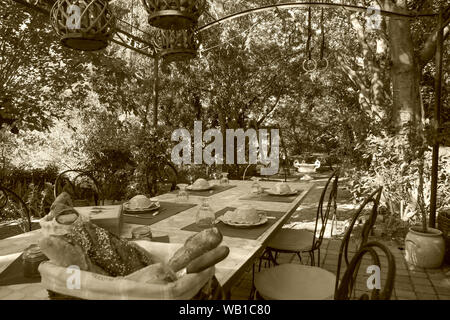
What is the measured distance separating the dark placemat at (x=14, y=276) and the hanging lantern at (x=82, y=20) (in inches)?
49.3

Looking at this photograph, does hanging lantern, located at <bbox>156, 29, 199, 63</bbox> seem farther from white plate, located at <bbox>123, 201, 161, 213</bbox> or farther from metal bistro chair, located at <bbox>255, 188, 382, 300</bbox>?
metal bistro chair, located at <bbox>255, 188, 382, 300</bbox>

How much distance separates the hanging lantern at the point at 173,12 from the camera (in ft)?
6.44

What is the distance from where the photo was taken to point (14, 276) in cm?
127

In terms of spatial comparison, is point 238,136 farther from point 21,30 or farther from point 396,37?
point 21,30

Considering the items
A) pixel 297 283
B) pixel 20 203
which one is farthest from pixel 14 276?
pixel 20 203

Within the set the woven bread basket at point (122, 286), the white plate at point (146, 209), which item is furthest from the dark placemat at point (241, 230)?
the woven bread basket at point (122, 286)

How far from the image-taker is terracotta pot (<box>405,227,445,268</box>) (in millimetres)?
3551

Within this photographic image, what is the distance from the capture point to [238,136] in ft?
34.8

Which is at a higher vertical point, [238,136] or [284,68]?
[284,68]

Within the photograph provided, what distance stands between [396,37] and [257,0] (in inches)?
166

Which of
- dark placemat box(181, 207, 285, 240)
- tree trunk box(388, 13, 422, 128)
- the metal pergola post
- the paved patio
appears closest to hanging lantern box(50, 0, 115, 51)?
dark placemat box(181, 207, 285, 240)

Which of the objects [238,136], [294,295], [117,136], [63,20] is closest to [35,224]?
→ [117,136]

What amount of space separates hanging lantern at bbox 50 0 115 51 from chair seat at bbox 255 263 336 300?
1732 mm

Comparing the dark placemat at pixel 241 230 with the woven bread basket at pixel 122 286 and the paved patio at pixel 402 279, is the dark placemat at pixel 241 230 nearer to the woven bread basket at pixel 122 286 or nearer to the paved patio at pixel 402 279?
the woven bread basket at pixel 122 286
